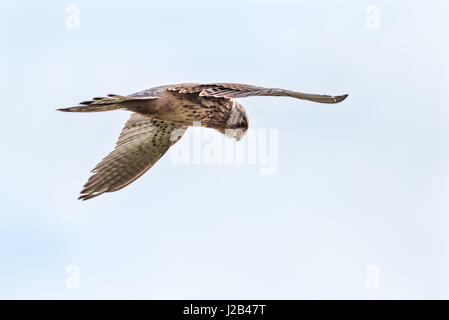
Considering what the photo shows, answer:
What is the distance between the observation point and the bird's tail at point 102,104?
909 cm

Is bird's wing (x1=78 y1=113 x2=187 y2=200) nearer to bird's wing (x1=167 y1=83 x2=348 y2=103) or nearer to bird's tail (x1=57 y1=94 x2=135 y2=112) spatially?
bird's wing (x1=167 y1=83 x2=348 y2=103)

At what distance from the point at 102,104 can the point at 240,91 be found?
5.71ft

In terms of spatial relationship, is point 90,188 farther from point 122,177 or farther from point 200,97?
point 200,97

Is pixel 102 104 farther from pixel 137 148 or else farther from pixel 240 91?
pixel 137 148

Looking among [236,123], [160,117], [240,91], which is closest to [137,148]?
[160,117]

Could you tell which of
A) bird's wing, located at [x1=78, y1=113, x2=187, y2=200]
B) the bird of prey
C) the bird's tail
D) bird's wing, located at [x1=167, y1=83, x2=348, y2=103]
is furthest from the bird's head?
the bird's tail

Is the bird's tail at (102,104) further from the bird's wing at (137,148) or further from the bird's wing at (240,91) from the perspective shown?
the bird's wing at (137,148)

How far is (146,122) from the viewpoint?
37.5 feet

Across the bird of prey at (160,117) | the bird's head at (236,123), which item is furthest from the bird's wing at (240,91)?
the bird's head at (236,123)

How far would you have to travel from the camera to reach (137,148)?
11.4m

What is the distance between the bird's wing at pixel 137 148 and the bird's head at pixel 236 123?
90 centimetres

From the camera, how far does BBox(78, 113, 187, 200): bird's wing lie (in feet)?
35.7

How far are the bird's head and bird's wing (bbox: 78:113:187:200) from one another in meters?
0.90

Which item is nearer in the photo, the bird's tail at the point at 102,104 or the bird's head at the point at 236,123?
the bird's tail at the point at 102,104
